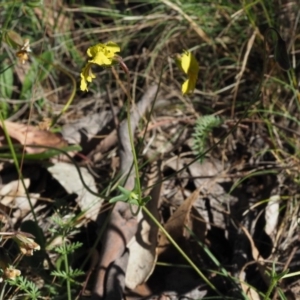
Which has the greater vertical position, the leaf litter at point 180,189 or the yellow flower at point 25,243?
the yellow flower at point 25,243

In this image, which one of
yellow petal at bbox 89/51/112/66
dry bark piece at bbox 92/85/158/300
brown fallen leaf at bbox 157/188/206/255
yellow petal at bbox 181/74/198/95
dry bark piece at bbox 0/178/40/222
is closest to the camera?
yellow petal at bbox 89/51/112/66

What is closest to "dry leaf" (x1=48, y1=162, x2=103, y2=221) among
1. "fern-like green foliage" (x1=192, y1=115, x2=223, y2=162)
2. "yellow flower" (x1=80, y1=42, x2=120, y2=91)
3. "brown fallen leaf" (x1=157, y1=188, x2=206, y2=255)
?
"brown fallen leaf" (x1=157, y1=188, x2=206, y2=255)

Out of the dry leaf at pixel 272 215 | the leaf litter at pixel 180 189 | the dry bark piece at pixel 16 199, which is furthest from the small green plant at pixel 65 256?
the dry leaf at pixel 272 215

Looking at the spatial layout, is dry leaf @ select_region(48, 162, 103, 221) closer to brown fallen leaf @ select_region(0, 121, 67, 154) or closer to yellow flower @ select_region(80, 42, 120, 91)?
brown fallen leaf @ select_region(0, 121, 67, 154)

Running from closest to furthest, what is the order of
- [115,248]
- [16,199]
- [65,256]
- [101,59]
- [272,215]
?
[101,59], [65,256], [115,248], [272,215], [16,199]

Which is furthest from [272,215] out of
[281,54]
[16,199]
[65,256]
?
[16,199]

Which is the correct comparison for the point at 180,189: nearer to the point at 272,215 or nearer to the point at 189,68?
the point at 272,215

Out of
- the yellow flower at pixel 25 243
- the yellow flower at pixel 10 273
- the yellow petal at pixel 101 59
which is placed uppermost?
the yellow petal at pixel 101 59

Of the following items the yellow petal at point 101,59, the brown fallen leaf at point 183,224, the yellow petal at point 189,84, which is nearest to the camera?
the yellow petal at point 101,59

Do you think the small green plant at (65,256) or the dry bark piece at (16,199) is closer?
the small green plant at (65,256)

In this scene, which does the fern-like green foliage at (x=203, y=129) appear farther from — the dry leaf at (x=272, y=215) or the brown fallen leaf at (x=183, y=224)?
the dry leaf at (x=272, y=215)

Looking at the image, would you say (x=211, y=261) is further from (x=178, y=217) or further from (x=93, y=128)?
(x=93, y=128)
